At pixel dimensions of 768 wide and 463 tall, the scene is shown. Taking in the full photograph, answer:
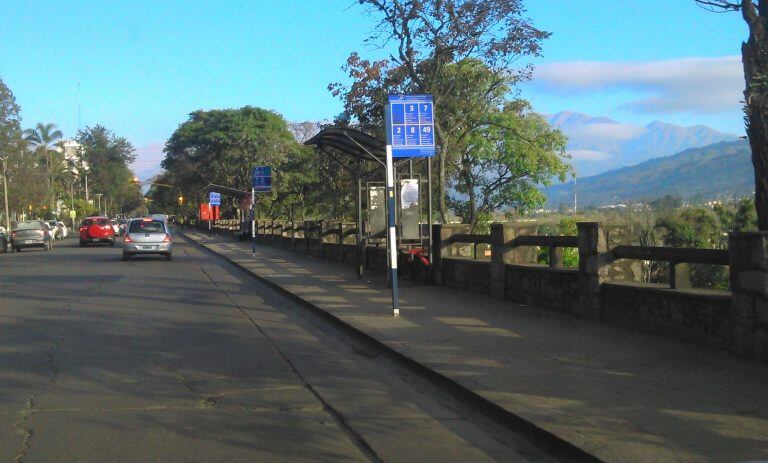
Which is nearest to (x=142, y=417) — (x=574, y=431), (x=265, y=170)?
(x=574, y=431)

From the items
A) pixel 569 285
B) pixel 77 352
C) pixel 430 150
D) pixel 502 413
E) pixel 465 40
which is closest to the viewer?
pixel 502 413

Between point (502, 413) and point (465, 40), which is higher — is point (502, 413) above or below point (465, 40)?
below

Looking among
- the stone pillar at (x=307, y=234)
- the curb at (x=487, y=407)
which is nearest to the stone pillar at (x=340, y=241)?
the stone pillar at (x=307, y=234)

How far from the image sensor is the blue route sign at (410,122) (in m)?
13.8

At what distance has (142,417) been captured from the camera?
6719 mm

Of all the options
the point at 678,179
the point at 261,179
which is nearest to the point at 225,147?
the point at 261,179

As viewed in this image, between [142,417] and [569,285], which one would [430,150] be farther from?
[142,417]

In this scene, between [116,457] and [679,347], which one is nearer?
[116,457]

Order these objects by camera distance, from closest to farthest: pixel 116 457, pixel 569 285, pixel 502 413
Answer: pixel 116 457, pixel 502 413, pixel 569 285

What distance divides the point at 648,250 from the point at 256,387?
538 cm

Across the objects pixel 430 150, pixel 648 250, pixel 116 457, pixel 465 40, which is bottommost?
pixel 116 457

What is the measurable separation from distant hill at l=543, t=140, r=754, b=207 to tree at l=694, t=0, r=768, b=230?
53.5 metres

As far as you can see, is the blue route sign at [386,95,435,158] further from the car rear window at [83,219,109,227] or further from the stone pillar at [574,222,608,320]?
the car rear window at [83,219,109,227]

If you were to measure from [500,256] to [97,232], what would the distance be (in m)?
36.6
